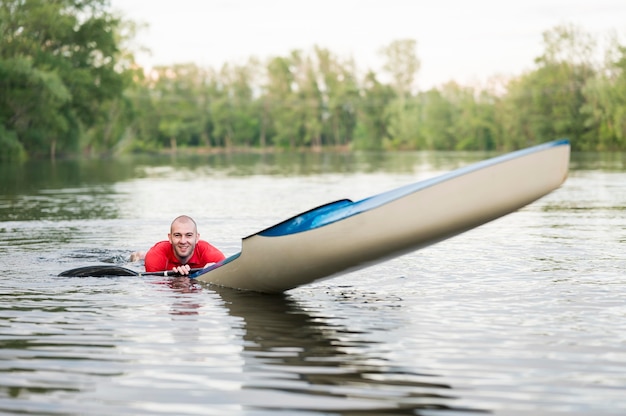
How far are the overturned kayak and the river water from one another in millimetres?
373

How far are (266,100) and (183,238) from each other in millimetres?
153034

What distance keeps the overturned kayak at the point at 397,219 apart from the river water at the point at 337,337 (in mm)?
373

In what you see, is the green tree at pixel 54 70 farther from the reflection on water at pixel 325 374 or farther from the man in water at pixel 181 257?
the reflection on water at pixel 325 374

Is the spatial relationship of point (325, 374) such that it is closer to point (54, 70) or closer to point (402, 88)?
point (54, 70)

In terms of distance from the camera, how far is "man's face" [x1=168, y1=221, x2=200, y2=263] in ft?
33.6

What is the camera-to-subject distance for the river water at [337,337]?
19.0ft

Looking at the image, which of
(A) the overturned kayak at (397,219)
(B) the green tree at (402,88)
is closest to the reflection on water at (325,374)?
(A) the overturned kayak at (397,219)

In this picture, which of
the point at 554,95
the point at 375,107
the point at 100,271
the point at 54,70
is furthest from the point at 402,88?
the point at 100,271

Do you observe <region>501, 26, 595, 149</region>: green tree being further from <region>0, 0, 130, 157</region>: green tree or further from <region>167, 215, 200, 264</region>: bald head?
<region>167, 215, 200, 264</region>: bald head

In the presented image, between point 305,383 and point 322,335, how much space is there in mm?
1601

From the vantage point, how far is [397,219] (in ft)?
28.1

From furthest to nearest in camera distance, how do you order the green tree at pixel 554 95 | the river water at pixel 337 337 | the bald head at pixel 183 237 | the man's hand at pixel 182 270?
the green tree at pixel 554 95 < the man's hand at pixel 182 270 < the bald head at pixel 183 237 < the river water at pixel 337 337

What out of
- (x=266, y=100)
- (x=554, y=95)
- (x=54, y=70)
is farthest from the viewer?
(x=266, y=100)

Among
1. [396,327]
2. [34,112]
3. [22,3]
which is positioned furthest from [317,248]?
[22,3]
